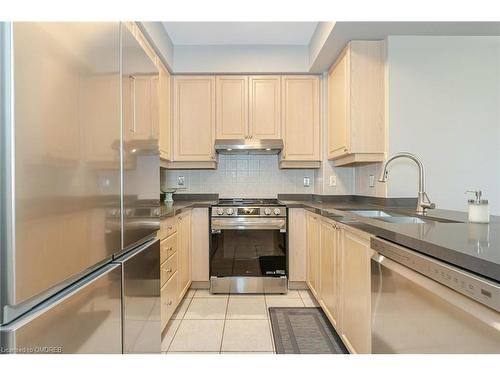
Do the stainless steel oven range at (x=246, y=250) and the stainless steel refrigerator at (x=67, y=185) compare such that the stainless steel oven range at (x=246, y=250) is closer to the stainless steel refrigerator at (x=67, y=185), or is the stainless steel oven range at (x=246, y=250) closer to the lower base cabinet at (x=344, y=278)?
the lower base cabinet at (x=344, y=278)

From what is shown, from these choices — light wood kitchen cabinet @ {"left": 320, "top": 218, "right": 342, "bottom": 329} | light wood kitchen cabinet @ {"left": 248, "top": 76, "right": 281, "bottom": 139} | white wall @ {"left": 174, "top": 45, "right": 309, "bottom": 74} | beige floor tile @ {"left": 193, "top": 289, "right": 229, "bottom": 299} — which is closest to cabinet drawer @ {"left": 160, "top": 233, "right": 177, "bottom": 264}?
beige floor tile @ {"left": 193, "top": 289, "right": 229, "bottom": 299}

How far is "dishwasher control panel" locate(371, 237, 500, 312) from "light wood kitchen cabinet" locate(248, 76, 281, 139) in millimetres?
2360

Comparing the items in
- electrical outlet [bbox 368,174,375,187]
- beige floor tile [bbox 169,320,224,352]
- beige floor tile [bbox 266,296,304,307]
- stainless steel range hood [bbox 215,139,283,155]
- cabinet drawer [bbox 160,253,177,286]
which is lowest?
beige floor tile [bbox 266,296,304,307]

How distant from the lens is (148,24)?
248cm

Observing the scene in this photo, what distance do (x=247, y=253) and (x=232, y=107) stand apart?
1.55m

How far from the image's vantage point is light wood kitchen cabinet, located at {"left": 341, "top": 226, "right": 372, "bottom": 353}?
4.88ft

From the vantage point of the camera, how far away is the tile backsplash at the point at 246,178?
3707 mm

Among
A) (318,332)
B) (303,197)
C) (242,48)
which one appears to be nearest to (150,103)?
(318,332)

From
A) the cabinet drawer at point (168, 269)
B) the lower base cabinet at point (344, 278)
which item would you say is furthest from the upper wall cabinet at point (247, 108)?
the cabinet drawer at point (168, 269)

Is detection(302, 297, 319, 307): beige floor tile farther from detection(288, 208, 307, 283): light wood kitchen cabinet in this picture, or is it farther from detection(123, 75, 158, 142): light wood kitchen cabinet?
detection(123, 75, 158, 142): light wood kitchen cabinet

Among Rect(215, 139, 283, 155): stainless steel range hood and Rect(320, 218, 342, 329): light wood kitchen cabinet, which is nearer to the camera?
Rect(320, 218, 342, 329): light wood kitchen cabinet

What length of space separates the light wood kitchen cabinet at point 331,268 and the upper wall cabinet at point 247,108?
1.38 meters
